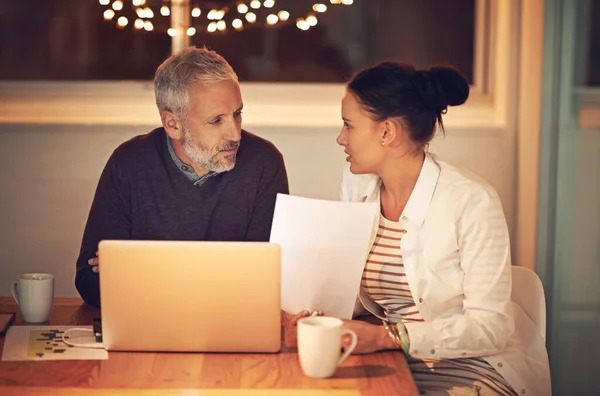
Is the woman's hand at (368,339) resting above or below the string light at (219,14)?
below

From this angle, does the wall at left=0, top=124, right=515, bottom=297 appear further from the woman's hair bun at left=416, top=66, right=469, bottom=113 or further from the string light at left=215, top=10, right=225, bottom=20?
the woman's hair bun at left=416, top=66, right=469, bottom=113

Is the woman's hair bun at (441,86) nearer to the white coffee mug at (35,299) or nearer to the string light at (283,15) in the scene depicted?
the white coffee mug at (35,299)

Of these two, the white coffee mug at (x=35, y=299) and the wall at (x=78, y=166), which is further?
the wall at (x=78, y=166)

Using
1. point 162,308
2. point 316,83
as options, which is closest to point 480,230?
point 162,308

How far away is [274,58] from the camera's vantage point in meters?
3.50

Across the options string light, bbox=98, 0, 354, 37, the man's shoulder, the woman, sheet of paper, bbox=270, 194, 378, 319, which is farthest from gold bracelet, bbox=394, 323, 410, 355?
string light, bbox=98, 0, 354, 37

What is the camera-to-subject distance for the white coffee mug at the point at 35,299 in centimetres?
191

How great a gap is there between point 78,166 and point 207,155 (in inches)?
45.6

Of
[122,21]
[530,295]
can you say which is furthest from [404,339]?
[122,21]

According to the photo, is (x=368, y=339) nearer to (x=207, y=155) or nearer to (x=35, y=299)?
(x=35, y=299)

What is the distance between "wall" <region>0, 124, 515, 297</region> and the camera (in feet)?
Result: 11.0

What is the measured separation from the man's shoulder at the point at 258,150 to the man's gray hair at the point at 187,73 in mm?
204

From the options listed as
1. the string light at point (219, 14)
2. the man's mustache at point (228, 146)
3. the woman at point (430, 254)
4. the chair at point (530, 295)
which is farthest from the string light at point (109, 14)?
the chair at point (530, 295)

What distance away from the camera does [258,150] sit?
8.30ft
